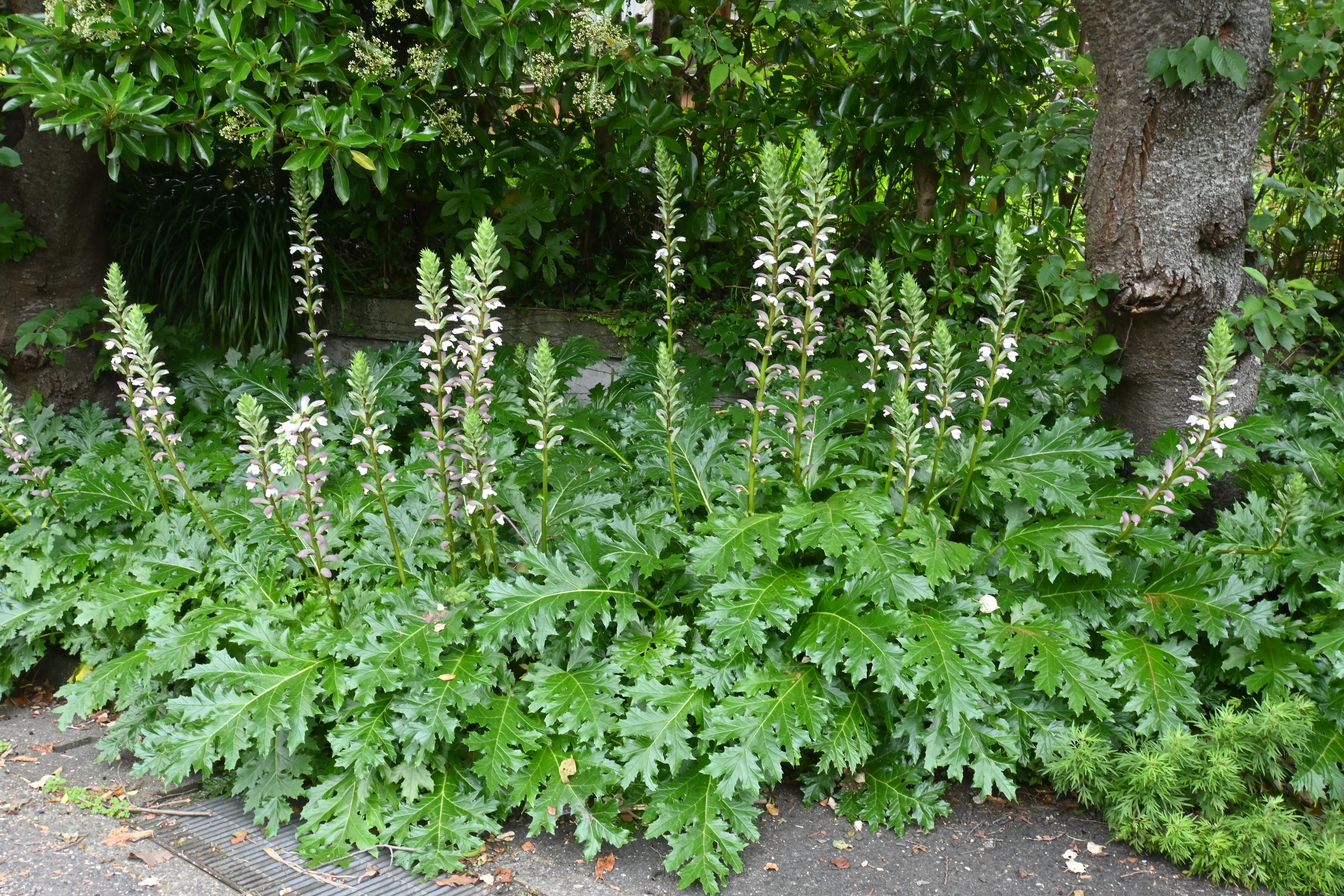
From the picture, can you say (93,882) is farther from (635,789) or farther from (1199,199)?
(1199,199)

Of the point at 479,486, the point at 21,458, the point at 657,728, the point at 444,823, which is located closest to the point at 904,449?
the point at 657,728

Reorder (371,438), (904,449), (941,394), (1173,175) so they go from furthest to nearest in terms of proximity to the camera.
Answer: (1173,175), (941,394), (904,449), (371,438)

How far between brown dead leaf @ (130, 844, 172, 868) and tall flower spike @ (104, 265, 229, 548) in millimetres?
1146

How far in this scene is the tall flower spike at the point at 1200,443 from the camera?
2.95m

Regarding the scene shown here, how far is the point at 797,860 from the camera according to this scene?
9.39 ft

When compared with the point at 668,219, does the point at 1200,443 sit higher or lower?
lower

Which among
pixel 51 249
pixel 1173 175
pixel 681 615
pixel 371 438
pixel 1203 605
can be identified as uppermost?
pixel 1173 175

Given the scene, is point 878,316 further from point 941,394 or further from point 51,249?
point 51,249

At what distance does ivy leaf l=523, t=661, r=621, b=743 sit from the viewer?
2936 millimetres

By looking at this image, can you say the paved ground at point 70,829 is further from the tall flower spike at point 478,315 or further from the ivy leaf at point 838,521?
the ivy leaf at point 838,521

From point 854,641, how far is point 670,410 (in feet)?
3.41

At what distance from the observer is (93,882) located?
107 inches

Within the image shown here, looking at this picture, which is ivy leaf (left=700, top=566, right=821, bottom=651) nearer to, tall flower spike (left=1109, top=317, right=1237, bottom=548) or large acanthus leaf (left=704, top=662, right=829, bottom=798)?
large acanthus leaf (left=704, top=662, right=829, bottom=798)

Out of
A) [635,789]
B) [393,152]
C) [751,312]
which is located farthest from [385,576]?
[751,312]
